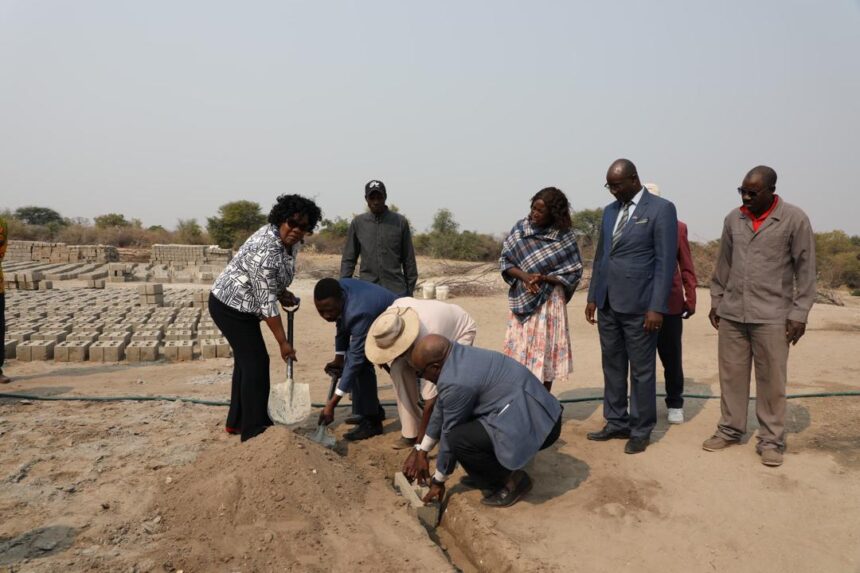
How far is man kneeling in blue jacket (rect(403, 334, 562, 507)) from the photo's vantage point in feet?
9.37

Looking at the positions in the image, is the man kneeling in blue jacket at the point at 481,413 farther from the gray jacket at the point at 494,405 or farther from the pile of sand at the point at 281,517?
the pile of sand at the point at 281,517

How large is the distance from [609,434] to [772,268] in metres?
1.51

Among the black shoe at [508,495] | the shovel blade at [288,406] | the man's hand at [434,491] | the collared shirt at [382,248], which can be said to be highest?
the collared shirt at [382,248]

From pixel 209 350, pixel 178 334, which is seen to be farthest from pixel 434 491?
pixel 178 334

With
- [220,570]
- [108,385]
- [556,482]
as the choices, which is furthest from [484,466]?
[108,385]

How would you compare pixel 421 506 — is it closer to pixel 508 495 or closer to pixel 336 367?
pixel 508 495

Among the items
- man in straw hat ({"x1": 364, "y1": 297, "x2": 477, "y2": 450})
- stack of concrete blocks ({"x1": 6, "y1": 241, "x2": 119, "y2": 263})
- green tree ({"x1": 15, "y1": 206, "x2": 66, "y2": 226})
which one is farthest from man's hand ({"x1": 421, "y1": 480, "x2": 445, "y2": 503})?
green tree ({"x1": 15, "y1": 206, "x2": 66, "y2": 226})

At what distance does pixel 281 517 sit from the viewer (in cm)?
294

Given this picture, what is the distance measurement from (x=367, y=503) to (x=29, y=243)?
23868 millimetres

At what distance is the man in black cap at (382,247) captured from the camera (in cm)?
490

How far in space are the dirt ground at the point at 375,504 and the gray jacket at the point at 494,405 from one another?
1.32 feet

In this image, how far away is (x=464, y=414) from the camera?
2947 millimetres

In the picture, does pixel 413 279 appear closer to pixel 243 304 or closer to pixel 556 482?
pixel 243 304

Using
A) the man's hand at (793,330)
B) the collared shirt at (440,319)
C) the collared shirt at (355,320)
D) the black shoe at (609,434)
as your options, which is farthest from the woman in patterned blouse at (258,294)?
the man's hand at (793,330)
